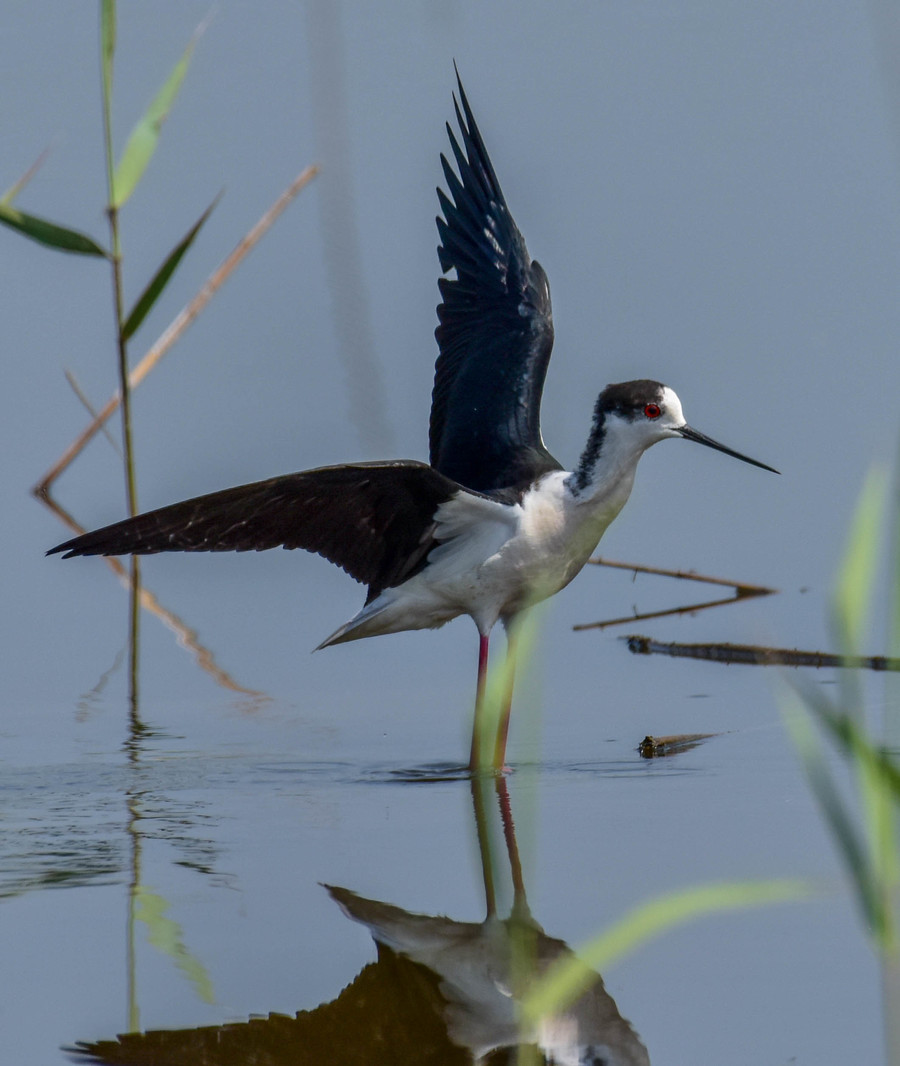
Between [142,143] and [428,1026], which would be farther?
[142,143]

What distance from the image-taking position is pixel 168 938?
356 cm

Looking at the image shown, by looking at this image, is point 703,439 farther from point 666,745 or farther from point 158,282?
point 158,282

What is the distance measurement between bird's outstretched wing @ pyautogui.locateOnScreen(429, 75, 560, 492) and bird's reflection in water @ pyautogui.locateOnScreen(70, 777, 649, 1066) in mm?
2783

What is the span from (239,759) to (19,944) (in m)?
1.79

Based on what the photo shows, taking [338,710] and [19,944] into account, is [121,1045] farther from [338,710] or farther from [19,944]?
[338,710]

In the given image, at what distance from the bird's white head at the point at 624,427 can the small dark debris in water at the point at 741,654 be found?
81 centimetres

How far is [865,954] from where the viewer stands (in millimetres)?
3336

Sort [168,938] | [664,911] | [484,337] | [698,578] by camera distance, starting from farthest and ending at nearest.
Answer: [698,578] < [484,337] < [168,938] < [664,911]

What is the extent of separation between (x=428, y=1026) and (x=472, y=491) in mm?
2491

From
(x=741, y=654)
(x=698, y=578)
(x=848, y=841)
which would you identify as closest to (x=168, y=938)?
(x=848, y=841)

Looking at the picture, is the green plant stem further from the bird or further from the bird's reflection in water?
the bird's reflection in water

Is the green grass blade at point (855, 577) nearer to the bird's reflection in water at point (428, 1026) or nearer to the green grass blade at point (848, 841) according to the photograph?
the green grass blade at point (848, 841)

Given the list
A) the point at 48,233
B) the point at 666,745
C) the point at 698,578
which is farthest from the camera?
the point at 698,578

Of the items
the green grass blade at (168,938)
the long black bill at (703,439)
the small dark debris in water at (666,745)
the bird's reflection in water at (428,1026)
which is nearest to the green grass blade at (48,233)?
the long black bill at (703,439)
